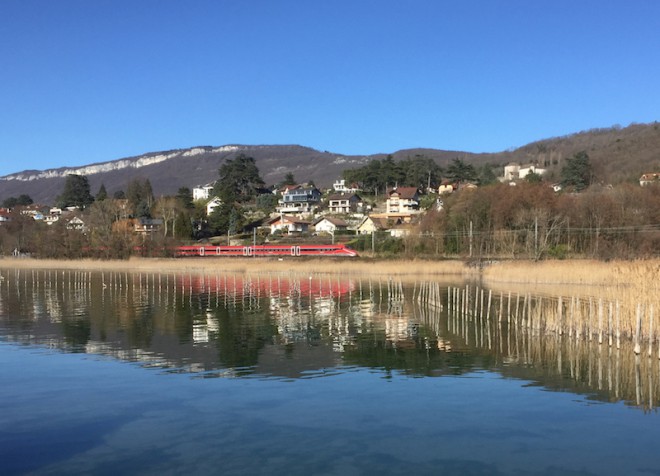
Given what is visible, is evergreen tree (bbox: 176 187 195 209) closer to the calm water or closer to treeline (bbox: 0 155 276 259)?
treeline (bbox: 0 155 276 259)

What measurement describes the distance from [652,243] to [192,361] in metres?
53.3

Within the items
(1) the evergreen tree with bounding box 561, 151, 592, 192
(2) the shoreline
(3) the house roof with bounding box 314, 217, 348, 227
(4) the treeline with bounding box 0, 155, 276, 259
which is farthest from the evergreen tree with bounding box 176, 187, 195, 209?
(1) the evergreen tree with bounding box 561, 151, 592, 192

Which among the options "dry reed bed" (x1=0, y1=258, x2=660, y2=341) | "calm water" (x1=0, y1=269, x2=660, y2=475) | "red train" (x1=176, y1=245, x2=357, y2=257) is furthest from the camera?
"red train" (x1=176, y1=245, x2=357, y2=257)

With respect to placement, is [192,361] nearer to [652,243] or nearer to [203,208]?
[652,243]

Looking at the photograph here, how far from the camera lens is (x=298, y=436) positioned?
44.8 feet

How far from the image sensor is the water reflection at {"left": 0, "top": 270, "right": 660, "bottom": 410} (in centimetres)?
1978

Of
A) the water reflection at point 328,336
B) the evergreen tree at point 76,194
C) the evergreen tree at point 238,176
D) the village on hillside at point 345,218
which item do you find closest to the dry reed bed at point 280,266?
the village on hillside at point 345,218

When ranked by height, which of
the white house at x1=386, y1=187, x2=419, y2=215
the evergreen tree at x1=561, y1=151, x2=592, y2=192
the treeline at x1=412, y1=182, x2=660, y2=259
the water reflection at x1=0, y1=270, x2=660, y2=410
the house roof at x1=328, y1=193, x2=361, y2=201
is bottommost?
the water reflection at x1=0, y1=270, x2=660, y2=410

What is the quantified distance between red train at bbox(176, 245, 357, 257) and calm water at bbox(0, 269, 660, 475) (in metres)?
49.3

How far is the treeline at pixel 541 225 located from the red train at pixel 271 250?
1063 cm

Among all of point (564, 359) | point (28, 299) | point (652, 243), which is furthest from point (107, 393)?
point (652, 243)

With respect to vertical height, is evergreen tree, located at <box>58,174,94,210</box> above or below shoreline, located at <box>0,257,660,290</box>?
above

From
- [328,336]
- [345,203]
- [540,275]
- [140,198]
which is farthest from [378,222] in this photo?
[328,336]

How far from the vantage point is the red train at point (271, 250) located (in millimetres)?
81312
